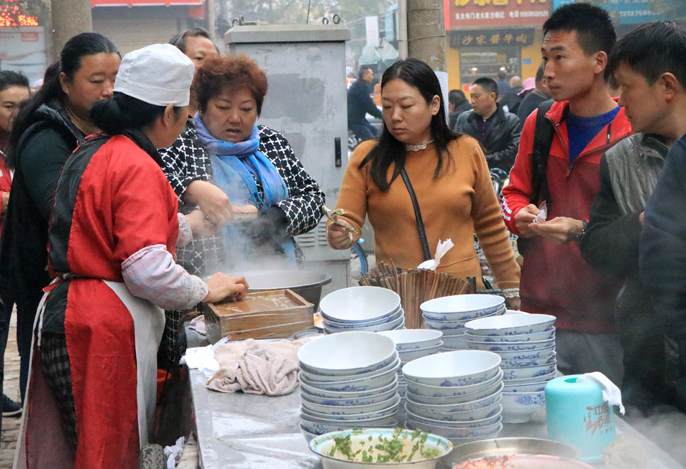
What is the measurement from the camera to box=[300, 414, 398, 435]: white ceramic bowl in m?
1.83

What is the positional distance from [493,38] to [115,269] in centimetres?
2505

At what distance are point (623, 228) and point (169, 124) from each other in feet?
5.40

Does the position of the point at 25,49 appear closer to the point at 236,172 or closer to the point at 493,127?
the point at 493,127

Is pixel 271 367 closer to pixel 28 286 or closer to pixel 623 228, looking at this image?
pixel 623 228

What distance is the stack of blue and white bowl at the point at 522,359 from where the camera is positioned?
6.32 ft

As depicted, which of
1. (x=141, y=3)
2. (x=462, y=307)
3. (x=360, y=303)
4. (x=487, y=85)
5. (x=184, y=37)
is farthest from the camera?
(x=141, y=3)

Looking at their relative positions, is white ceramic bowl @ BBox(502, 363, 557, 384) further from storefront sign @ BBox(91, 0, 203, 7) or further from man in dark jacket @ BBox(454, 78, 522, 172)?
storefront sign @ BBox(91, 0, 203, 7)

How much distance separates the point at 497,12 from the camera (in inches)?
1007

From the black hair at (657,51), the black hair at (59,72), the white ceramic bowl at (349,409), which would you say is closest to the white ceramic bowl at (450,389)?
the white ceramic bowl at (349,409)

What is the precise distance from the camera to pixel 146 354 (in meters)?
2.77

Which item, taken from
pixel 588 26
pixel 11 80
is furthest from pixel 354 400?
pixel 11 80

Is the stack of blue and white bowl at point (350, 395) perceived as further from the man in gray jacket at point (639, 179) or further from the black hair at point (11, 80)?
the black hair at point (11, 80)

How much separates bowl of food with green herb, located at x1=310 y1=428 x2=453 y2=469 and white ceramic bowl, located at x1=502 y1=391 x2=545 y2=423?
1.06 feet

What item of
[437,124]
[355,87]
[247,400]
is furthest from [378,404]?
[355,87]
